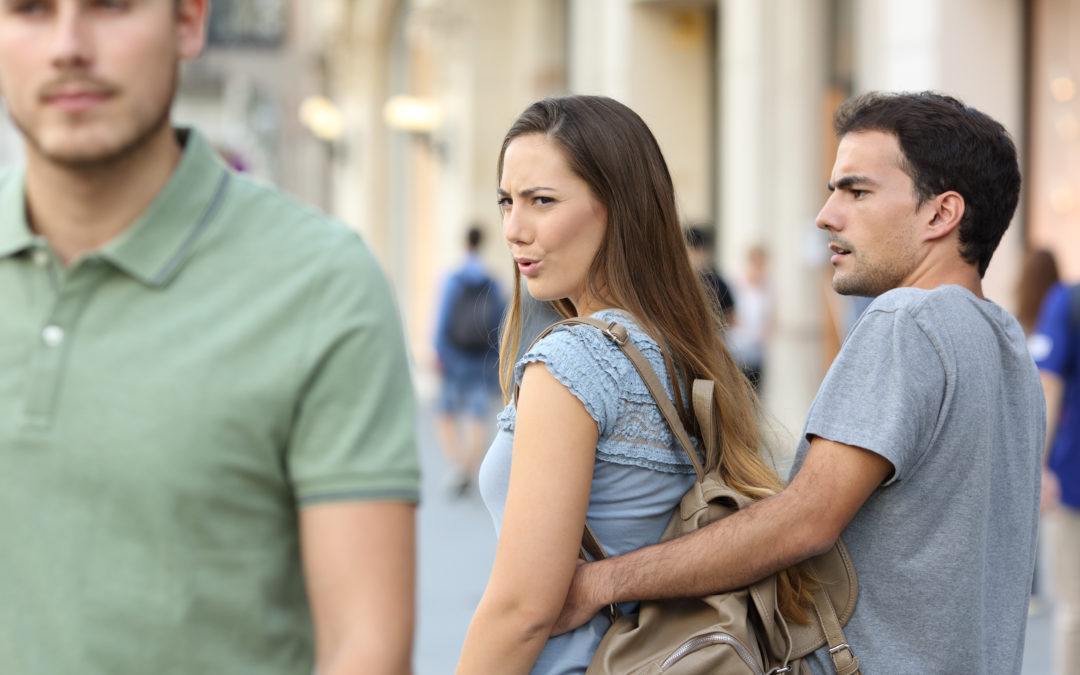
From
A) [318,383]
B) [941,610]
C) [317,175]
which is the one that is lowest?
[317,175]

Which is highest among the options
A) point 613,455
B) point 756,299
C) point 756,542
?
point 613,455

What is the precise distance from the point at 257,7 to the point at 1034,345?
131 ft

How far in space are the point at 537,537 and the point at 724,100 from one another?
10.6m

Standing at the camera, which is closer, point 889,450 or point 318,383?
point 318,383

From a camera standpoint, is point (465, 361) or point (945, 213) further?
point (465, 361)

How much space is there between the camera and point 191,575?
160 cm

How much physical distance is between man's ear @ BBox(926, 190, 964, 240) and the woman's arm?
2.35ft

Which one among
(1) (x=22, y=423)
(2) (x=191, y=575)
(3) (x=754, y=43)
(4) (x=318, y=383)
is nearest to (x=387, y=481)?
(4) (x=318, y=383)

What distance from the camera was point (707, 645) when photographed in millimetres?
2170

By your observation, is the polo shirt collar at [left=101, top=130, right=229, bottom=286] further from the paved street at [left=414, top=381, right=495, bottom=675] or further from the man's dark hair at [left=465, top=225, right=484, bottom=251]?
the man's dark hair at [left=465, top=225, right=484, bottom=251]

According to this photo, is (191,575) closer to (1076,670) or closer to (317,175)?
(1076,670)

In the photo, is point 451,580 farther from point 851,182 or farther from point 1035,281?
point 851,182

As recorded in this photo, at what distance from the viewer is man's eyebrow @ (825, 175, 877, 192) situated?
2.44m

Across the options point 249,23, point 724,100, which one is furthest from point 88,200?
point 249,23
